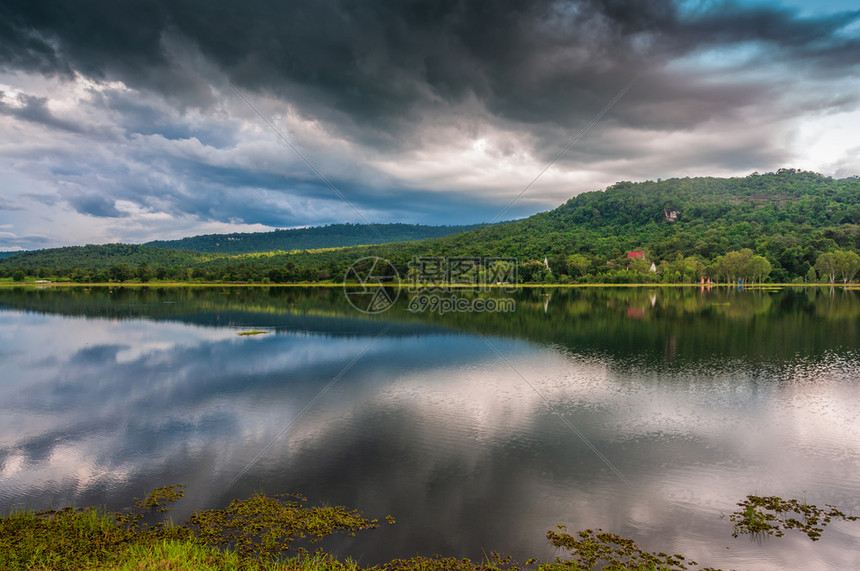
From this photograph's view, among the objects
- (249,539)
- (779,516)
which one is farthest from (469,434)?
(779,516)

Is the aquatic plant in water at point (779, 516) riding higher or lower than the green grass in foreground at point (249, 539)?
lower

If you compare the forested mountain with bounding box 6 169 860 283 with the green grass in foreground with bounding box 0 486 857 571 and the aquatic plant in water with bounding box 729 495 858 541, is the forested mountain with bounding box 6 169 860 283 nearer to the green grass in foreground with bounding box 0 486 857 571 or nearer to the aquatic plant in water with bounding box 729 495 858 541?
the aquatic plant in water with bounding box 729 495 858 541

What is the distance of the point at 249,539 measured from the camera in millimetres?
10070

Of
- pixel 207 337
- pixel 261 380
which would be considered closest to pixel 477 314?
pixel 207 337

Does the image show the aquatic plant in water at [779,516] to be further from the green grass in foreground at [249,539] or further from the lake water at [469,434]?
the lake water at [469,434]

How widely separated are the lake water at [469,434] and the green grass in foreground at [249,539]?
445 millimetres

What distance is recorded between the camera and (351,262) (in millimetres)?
163625

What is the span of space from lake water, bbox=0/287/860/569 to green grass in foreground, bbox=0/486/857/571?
0.44m

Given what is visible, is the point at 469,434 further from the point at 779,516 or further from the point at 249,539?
the point at 779,516

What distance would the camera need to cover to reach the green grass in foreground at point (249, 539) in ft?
29.5

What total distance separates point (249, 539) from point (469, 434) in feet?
27.0

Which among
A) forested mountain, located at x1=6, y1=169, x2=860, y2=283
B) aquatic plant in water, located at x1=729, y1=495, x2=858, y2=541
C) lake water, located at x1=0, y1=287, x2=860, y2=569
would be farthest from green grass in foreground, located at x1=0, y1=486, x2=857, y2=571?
forested mountain, located at x1=6, y1=169, x2=860, y2=283

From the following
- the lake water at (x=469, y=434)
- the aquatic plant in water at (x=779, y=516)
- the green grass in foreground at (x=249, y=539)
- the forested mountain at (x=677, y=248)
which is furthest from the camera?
the forested mountain at (x=677, y=248)

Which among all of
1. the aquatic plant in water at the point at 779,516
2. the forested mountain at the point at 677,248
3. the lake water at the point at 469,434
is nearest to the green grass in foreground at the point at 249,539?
the aquatic plant in water at the point at 779,516
